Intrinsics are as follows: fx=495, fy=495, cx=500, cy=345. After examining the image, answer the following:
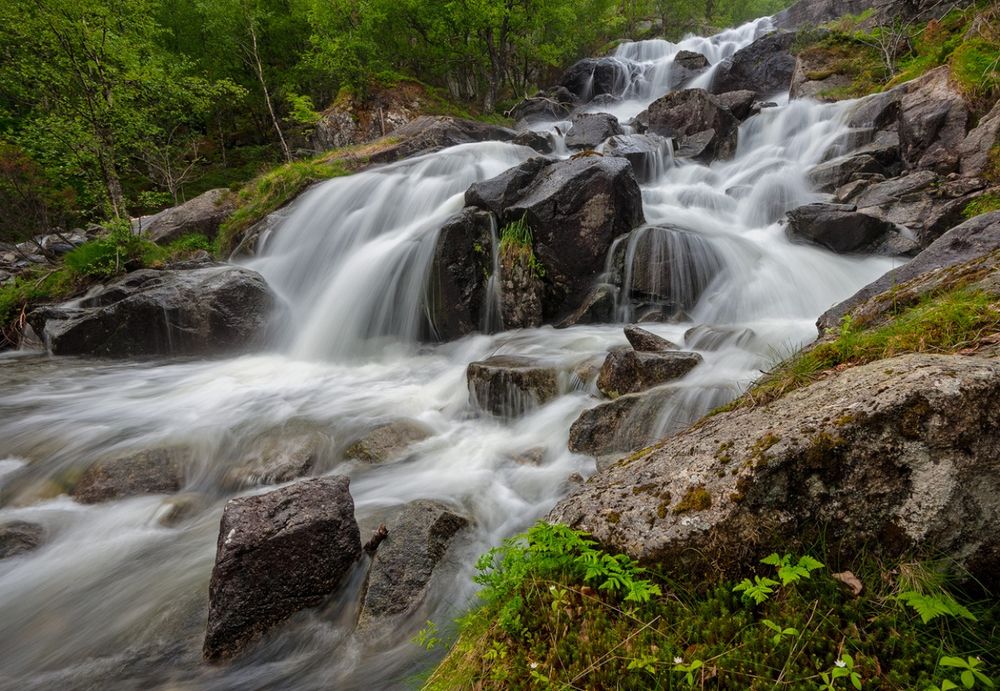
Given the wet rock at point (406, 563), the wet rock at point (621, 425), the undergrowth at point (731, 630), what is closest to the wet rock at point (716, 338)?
the wet rock at point (621, 425)

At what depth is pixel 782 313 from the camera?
28.4 feet

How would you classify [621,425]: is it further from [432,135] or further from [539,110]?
[539,110]

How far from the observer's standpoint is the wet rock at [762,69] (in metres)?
21.5

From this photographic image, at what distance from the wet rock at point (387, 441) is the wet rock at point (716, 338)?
4.00 meters

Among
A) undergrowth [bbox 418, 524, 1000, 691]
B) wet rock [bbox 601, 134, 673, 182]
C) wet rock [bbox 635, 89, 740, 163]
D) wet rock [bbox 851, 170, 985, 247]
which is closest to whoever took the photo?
undergrowth [bbox 418, 524, 1000, 691]

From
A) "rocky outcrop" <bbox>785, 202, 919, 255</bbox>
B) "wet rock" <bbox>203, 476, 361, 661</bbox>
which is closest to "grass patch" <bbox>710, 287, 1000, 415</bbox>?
"wet rock" <bbox>203, 476, 361, 661</bbox>

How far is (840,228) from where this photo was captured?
9.63 metres

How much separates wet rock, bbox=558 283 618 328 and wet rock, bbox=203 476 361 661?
239 inches

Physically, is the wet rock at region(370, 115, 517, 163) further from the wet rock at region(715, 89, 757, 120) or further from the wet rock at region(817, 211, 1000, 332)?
the wet rock at region(817, 211, 1000, 332)

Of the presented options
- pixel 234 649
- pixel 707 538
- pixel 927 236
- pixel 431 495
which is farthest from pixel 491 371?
pixel 927 236

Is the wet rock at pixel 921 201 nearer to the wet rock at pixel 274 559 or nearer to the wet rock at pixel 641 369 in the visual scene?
the wet rock at pixel 641 369

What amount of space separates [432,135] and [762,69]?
15242 millimetres

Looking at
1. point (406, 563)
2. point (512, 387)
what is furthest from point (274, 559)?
point (512, 387)

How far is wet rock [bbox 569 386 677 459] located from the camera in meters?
5.01
